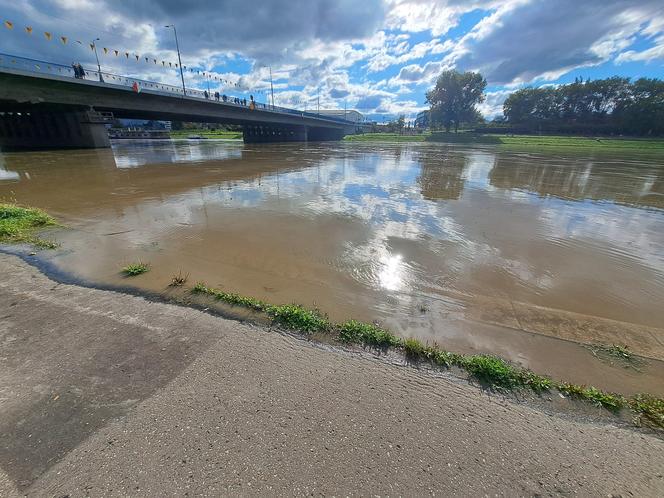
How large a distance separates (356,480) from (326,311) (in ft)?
7.97

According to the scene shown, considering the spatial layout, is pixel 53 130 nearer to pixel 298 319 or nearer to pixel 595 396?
pixel 298 319

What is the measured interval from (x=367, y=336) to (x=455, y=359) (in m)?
1.04

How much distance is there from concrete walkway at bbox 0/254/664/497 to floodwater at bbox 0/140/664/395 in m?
1.10

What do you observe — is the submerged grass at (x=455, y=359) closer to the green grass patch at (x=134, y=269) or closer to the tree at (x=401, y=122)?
the green grass patch at (x=134, y=269)

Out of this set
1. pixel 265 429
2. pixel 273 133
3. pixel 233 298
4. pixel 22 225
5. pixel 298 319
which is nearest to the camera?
pixel 265 429

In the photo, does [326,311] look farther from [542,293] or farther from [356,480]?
[542,293]

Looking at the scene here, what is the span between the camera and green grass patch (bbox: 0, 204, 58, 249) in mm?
6441

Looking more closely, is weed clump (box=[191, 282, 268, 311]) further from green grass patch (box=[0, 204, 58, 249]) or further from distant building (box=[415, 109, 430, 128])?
distant building (box=[415, 109, 430, 128])

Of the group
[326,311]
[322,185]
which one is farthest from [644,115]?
[326,311]

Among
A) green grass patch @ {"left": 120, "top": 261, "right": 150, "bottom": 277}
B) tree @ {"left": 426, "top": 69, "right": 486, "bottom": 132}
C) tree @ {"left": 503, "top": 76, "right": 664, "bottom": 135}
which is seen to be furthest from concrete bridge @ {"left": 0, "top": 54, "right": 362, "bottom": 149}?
tree @ {"left": 503, "top": 76, "right": 664, "bottom": 135}

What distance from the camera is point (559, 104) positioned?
3568 inches

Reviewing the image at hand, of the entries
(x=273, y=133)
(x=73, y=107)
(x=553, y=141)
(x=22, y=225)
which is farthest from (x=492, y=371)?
(x=553, y=141)

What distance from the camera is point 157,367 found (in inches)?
120

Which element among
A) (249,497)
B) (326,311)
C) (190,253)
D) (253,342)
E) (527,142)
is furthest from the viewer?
(527,142)
